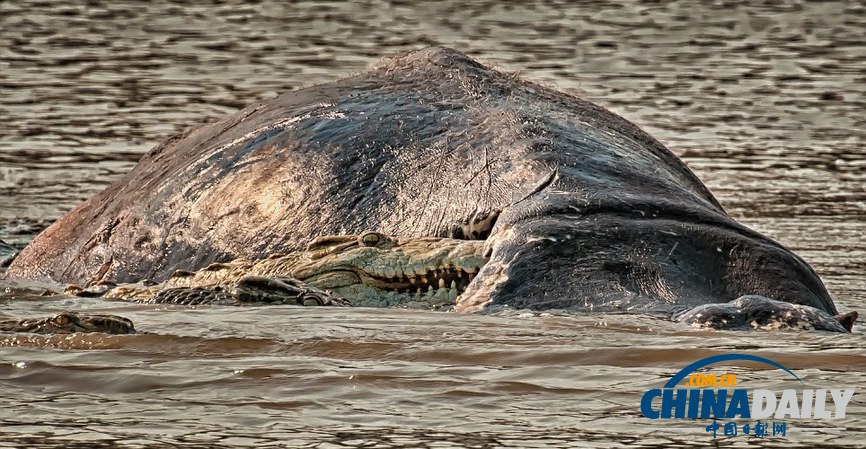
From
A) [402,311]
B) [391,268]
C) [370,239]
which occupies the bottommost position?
[402,311]

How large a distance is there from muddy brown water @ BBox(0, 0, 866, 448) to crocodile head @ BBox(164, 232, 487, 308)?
0.27 meters

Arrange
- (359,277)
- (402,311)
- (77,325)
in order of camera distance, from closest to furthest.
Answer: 1. (77,325)
2. (402,311)
3. (359,277)

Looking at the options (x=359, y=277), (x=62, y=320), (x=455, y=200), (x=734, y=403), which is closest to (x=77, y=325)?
(x=62, y=320)

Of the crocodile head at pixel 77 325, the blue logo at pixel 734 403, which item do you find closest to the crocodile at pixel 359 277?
the crocodile head at pixel 77 325

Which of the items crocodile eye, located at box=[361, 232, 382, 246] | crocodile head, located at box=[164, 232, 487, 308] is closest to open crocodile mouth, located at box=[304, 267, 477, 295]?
crocodile head, located at box=[164, 232, 487, 308]

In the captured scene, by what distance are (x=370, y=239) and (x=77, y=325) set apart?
4.13ft

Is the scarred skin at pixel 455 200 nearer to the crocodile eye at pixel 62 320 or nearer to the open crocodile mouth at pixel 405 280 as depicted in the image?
the open crocodile mouth at pixel 405 280

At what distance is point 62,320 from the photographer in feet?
21.4

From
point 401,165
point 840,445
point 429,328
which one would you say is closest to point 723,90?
point 401,165

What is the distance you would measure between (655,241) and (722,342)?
2.44 feet

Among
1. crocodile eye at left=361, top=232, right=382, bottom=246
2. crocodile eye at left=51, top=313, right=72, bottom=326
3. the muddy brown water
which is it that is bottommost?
the muddy brown water

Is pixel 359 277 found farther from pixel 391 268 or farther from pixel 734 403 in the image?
pixel 734 403

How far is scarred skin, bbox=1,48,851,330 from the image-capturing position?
655 cm

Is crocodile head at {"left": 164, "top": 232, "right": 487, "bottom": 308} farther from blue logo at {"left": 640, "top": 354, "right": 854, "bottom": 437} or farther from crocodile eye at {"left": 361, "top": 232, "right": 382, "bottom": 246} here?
blue logo at {"left": 640, "top": 354, "right": 854, "bottom": 437}
